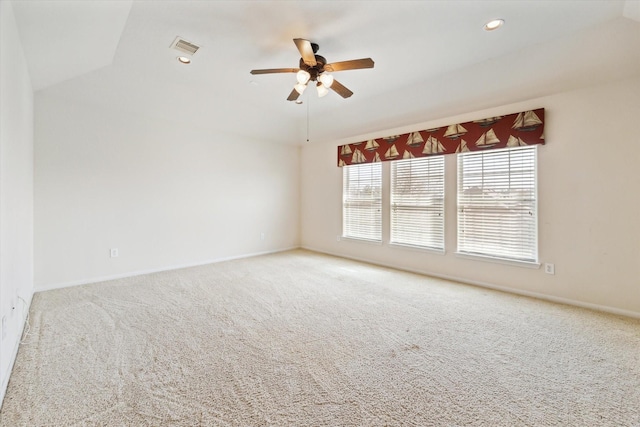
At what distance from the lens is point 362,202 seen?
16.8 ft

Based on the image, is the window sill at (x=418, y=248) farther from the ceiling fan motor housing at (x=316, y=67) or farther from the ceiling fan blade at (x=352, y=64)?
the ceiling fan motor housing at (x=316, y=67)

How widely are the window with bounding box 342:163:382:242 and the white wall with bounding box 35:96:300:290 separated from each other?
161cm

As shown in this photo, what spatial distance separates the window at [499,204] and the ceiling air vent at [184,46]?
3618 mm

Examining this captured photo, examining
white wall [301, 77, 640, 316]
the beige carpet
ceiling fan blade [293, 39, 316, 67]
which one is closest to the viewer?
the beige carpet

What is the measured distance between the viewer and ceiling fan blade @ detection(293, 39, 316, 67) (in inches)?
94.3

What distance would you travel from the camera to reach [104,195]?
3.77 metres

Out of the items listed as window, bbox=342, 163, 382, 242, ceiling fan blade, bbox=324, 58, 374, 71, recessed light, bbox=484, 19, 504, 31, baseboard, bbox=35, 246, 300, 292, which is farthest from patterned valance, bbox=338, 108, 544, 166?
baseboard, bbox=35, 246, 300, 292

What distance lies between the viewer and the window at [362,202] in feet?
16.0

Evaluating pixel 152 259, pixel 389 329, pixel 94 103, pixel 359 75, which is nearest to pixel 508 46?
pixel 359 75

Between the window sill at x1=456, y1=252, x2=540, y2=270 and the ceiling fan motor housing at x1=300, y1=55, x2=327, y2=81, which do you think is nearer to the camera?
the ceiling fan motor housing at x1=300, y1=55, x2=327, y2=81

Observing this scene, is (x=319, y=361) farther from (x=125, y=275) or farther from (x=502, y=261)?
(x=125, y=275)

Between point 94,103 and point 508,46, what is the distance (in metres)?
5.13

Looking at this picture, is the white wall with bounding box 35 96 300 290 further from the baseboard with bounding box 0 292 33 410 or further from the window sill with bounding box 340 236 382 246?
the window sill with bounding box 340 236 382 246

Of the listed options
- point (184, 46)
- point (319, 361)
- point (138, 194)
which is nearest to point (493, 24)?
point (184, 46)
